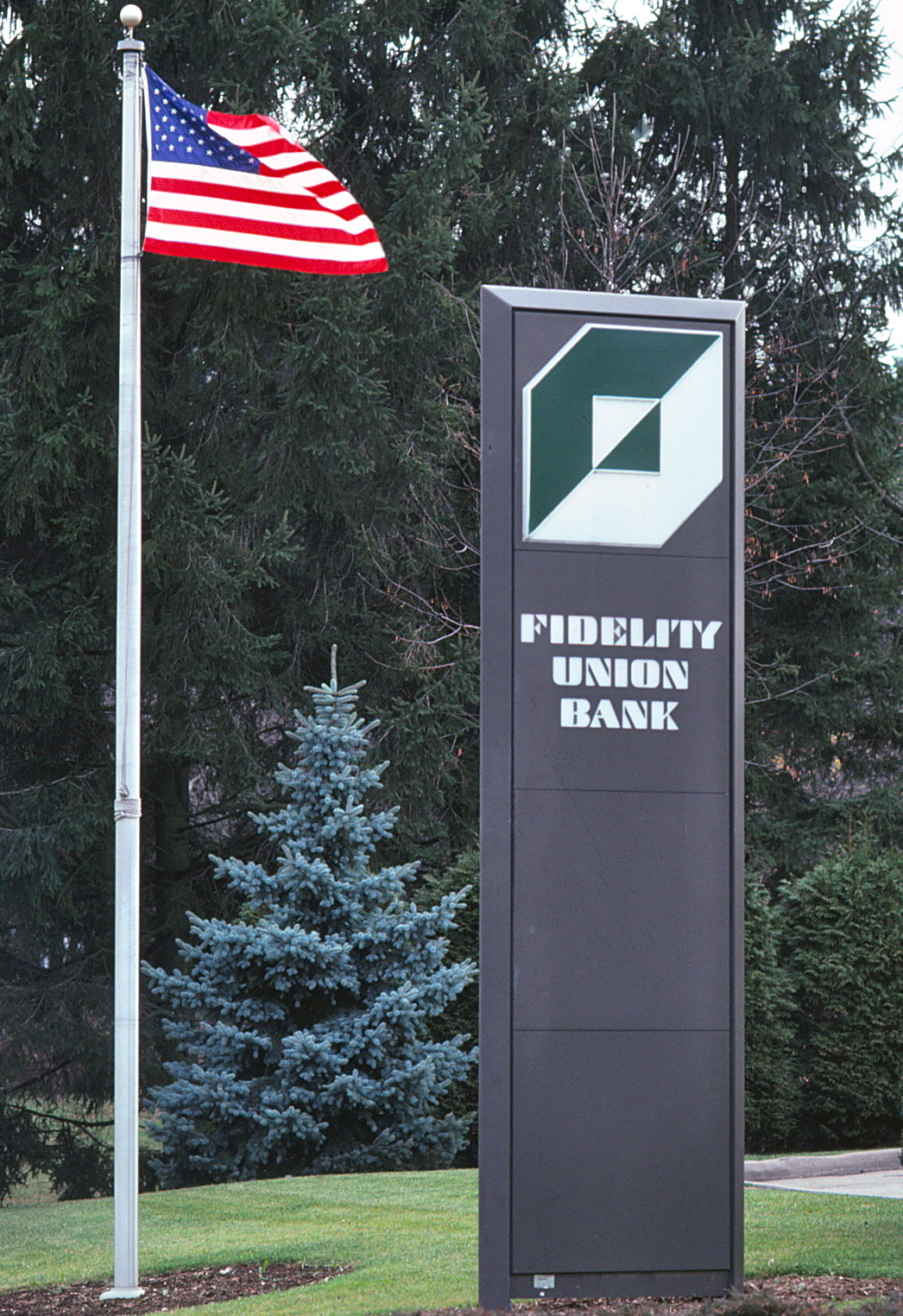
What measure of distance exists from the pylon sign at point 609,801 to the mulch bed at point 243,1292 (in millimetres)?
373

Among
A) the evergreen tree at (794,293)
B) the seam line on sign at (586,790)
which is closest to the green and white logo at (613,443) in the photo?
the seam line on sign at (586,790)

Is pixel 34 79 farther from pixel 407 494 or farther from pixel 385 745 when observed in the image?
pixel 385 745

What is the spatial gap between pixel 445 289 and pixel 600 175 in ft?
9.04

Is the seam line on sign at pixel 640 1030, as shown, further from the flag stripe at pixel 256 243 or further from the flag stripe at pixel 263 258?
the flag stripe at pixel 256 243

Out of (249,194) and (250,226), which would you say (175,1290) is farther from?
(249,194)

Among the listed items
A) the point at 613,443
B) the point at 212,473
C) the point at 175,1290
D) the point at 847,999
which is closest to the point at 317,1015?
the point at 175,1290

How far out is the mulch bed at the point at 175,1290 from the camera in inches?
277

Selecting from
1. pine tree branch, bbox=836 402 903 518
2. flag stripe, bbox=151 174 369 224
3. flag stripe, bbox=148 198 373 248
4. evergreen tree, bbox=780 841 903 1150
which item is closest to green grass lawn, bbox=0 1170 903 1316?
evergreen tree, bbox=780 841 903 1150

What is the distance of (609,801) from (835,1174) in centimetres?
606

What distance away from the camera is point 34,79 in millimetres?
16859

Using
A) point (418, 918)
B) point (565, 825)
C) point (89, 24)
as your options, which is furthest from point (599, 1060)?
point (89, 24)

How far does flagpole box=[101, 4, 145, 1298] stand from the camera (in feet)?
25.2

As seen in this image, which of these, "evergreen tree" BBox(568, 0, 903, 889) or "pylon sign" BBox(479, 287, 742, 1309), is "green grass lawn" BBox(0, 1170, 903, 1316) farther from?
"evergreen tree" BBox(568, 0, 903, 889)

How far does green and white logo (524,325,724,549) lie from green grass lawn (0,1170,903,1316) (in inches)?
134
